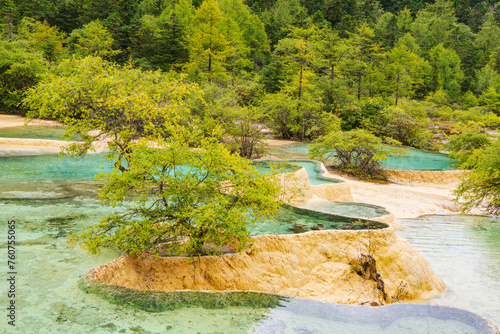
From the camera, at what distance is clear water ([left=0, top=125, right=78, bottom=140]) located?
1933cm

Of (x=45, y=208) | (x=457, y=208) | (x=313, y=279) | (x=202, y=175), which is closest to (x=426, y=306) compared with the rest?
(x=313, y=279)

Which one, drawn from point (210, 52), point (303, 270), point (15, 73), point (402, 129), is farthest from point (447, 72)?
point (303, 270)

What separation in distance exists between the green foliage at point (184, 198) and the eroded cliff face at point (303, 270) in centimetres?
37

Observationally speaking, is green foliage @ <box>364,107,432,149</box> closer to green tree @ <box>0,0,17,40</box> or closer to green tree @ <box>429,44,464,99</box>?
green tree @ <box>429,44,464,99</box>

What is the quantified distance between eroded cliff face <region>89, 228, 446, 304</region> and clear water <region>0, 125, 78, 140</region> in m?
14.5

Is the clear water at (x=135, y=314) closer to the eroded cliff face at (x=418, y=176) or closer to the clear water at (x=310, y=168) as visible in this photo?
the clear water at (x=310, y=168)

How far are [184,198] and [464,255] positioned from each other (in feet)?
25.3

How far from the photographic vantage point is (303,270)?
7.91 meters

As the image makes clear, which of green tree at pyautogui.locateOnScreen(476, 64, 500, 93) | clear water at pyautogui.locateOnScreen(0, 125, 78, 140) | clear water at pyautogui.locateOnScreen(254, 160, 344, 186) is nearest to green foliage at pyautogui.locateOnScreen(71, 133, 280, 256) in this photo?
clear water at pyautogui.locateOnScreen(254, 160, 344, 186)

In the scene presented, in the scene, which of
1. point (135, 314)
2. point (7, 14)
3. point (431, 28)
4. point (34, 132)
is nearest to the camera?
point (135, 314)

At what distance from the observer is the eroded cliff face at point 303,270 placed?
21.7 ft

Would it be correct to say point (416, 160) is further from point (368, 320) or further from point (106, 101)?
point (368, 320)

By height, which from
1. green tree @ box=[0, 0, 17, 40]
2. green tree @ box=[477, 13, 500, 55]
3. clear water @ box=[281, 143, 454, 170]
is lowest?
clear water @ box=[281, 143, 454, 170]

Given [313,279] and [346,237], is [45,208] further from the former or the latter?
[346,237]
